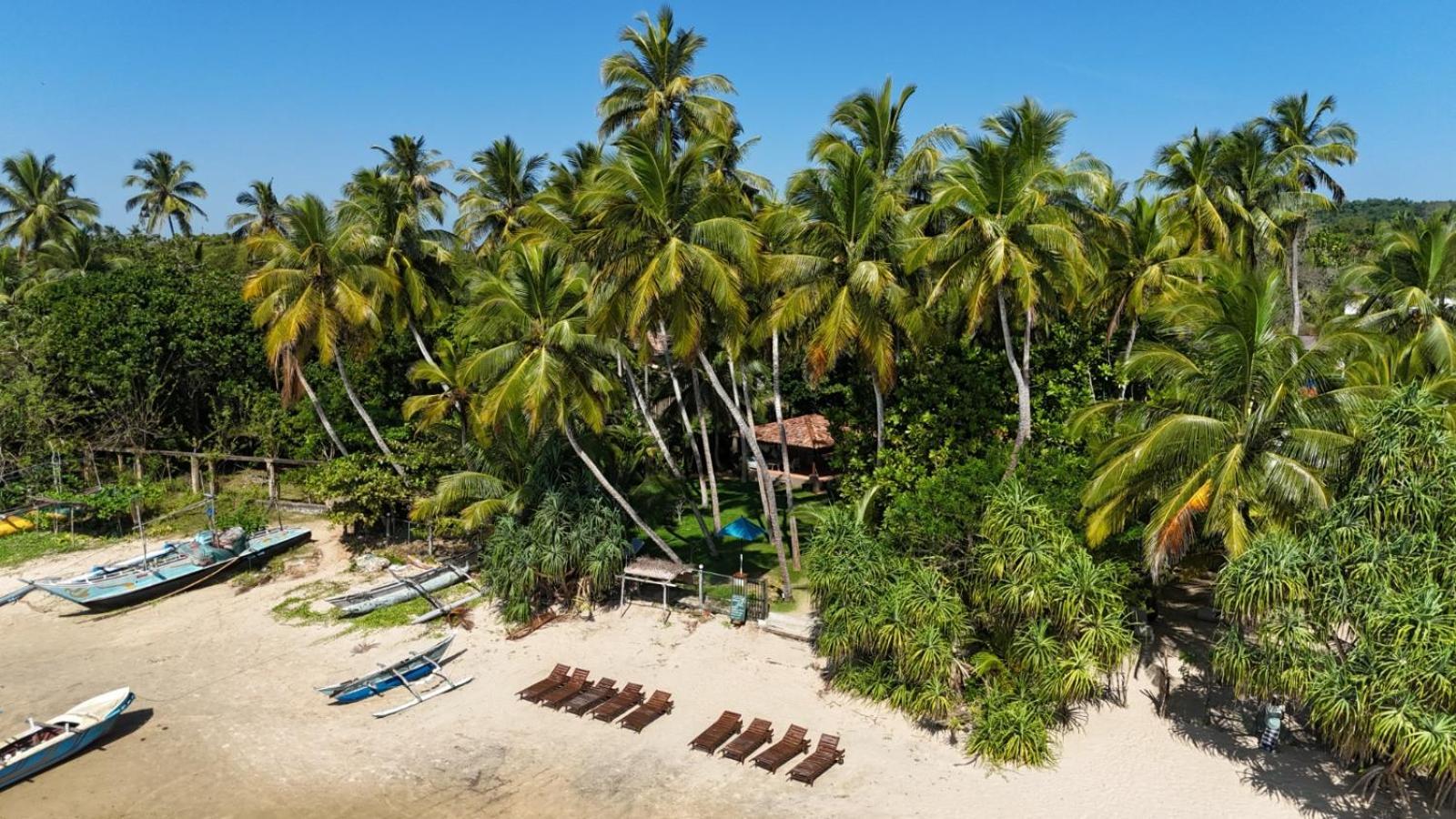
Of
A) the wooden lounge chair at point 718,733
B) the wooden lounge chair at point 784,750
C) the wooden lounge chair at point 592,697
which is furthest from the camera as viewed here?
the wooden lounge chair at point 592,697

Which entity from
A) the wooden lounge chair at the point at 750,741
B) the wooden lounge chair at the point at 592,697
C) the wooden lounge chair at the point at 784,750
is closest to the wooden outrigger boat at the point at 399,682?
the wooden lounge chair at the point at 592,697

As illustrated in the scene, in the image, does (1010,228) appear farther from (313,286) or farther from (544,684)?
(313,286)

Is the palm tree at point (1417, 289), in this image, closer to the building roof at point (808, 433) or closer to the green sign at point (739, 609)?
the green sign at point (739, 609)

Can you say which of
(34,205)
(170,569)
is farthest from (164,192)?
(170,569)

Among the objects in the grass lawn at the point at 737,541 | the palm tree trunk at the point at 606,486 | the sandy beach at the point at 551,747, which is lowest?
the sandy beach at the point at 551,747

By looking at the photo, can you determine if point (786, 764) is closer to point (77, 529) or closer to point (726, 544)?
point (726, 544)

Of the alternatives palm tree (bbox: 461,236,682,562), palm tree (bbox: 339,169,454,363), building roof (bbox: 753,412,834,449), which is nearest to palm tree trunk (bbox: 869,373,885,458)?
palm tree (bbox: 461,236,682,562)

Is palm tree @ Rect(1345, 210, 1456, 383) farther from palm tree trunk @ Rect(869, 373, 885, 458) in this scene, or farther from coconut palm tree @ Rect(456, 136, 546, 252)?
coconut palm tree @ Rect(456, 136, 546, 252)
